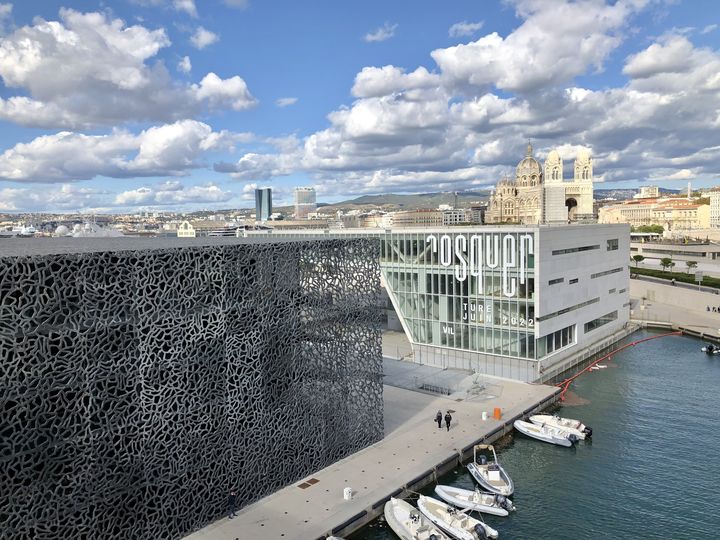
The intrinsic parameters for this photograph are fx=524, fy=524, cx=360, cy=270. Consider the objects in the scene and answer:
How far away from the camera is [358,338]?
28.1m

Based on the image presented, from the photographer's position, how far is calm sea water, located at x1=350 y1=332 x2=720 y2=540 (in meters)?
22.5

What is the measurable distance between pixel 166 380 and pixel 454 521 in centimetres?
1331

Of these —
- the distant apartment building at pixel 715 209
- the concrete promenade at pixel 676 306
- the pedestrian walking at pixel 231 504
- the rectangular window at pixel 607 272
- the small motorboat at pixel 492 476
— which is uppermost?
the distant apartment building at pixel 715 209

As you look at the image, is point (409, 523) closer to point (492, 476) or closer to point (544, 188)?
point (492, 476)

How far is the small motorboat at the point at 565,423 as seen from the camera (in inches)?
1209

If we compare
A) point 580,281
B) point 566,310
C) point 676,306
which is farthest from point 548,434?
point 676,306

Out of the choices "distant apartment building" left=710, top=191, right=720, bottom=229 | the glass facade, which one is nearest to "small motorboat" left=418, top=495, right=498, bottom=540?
the glass facade

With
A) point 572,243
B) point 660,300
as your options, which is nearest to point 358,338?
point 572,243

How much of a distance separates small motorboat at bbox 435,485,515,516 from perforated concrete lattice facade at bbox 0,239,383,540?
603 cm

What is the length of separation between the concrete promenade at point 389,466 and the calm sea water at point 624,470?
3.84 feet

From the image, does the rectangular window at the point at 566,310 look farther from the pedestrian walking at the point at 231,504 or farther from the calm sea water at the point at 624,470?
the pedestrian walking at the point at 231,504

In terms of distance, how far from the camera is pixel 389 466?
26.5 m

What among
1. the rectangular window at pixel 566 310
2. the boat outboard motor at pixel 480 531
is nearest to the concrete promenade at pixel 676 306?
the rectangular window at pixel 566 310

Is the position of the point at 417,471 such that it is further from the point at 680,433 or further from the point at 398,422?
the point at 680,433
